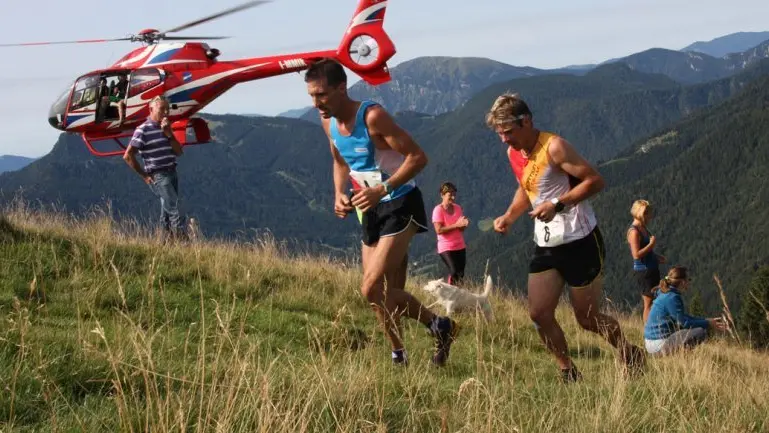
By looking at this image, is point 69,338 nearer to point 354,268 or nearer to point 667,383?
point 667,383

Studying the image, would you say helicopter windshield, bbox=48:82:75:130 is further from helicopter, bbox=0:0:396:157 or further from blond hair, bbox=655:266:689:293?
blond hair, bbox=655:266:689:293

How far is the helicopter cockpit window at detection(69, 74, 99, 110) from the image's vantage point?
16922mm

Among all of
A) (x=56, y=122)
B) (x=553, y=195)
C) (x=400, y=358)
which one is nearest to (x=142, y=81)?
(x=56, y=122)

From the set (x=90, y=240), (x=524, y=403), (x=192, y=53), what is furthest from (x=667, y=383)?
(x=192, y=53)

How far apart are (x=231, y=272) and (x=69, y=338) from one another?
167 inches

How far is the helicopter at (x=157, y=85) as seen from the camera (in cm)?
1695

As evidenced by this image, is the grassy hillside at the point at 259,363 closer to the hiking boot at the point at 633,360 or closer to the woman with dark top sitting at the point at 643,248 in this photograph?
the hiking boot at the point at 633,360

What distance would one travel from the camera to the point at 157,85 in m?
17.3

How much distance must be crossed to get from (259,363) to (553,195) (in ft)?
8.86

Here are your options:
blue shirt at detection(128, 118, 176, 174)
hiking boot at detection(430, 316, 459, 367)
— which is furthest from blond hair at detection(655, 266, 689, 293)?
blue shirt at detection(128, 118, 176, 174)

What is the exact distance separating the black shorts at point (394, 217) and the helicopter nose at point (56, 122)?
552 inches

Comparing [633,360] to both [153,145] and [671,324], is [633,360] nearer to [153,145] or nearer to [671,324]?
[671,324]

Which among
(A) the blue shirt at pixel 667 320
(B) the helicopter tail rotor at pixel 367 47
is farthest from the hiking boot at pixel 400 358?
(B) the helicopter tail rotor at pixel 367 47

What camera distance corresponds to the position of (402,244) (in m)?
5.41
